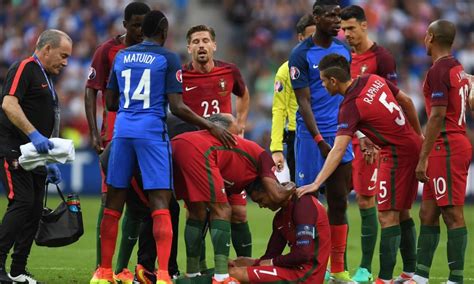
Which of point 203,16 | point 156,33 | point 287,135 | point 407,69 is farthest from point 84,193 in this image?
point 156,33

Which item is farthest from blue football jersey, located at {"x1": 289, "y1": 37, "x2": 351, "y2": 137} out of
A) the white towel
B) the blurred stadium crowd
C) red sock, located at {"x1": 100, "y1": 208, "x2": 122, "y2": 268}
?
the blurred stadium crowd

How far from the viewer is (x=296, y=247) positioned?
966 centimetres

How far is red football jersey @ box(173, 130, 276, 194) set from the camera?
9.83m

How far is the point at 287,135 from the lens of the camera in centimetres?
1252

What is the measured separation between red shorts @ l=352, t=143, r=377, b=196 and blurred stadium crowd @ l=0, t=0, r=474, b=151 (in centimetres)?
1109

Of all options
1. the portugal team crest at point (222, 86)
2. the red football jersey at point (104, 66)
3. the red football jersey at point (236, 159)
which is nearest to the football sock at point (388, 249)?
the red football jersey at point (236, 159)

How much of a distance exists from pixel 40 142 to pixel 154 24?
5.10 feet

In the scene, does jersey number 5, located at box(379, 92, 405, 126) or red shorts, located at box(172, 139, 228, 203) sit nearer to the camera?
red shorts, located at box(172, 139, 228, 203)

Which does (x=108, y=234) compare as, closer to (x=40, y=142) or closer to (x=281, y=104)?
(x=40, y=142)

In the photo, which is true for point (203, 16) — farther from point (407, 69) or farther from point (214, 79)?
point (214, 79)

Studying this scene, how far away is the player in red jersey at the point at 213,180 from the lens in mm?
9641

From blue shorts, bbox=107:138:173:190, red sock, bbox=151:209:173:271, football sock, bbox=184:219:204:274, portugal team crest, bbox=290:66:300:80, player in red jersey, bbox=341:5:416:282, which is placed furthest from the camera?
player in red jersey, bbox=341:5:416:282

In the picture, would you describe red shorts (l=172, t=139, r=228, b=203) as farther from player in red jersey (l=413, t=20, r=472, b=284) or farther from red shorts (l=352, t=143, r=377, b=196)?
red shorts (l=352, t=143, r=377, b=196)

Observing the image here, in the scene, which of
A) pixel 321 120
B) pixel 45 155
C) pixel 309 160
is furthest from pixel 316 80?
pixel 45 155
